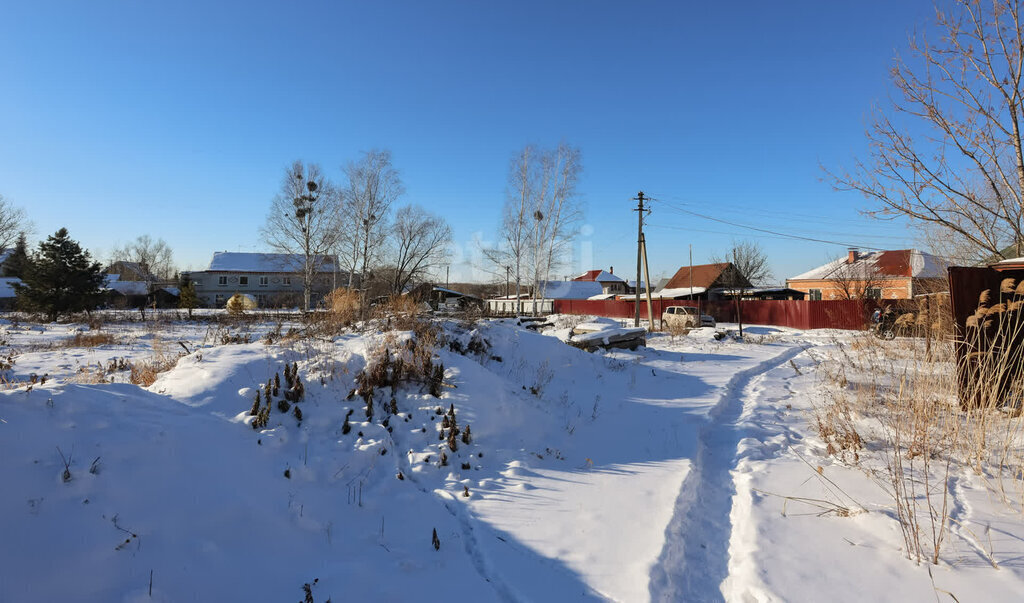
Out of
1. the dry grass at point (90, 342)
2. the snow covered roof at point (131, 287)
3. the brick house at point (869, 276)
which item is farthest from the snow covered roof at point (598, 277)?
the dry grass at point (90, 342)

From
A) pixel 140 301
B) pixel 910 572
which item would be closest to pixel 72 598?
pixel 910 572

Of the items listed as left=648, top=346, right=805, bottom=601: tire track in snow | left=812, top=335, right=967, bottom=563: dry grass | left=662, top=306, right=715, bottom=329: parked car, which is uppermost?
left=662, top=306, right=715, bottom=329: parked car

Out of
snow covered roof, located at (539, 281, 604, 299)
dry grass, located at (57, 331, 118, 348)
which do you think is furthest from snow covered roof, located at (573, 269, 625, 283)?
dry grass, located at (57, 331, 118, 348)

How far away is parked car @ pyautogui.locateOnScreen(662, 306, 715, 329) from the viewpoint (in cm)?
2308

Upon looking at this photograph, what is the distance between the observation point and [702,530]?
303 centimetres

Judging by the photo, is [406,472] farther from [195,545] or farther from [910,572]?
[910,572]

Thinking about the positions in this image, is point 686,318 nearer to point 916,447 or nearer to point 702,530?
point 916,447

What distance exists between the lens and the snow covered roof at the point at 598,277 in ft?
240

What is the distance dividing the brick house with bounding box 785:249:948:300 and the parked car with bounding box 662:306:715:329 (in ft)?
27.8

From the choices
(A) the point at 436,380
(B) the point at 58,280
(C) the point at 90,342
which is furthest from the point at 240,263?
(A) the point at 436,380

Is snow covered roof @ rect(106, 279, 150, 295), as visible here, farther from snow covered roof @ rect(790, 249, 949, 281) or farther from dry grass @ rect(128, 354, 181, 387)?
snow covered roof @ rect(790, 249, 949, 281)

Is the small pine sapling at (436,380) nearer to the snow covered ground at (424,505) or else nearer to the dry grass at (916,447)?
the snow covered ground at (424,505)

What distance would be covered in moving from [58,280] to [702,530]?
2933 centimetres

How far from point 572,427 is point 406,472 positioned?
2.20m
